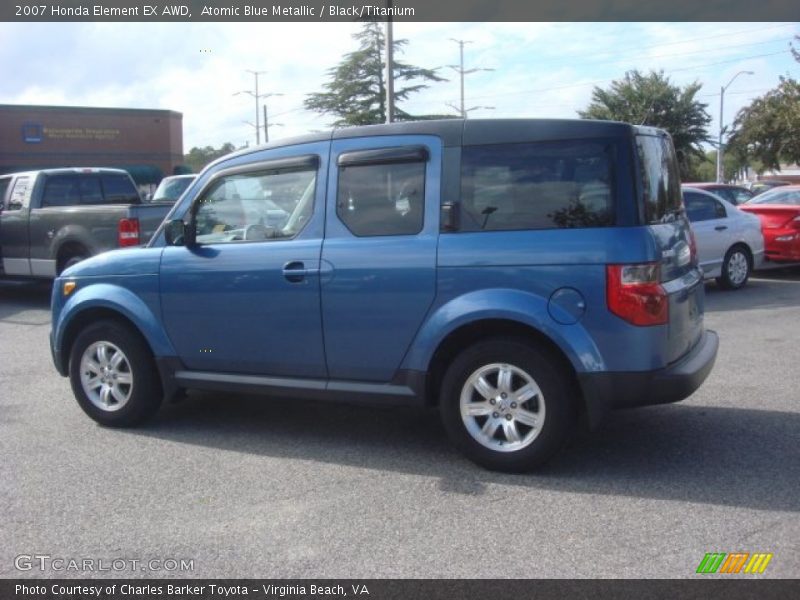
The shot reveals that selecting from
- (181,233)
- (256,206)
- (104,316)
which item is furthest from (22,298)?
(256,206)

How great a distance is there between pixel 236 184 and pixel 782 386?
455 cm

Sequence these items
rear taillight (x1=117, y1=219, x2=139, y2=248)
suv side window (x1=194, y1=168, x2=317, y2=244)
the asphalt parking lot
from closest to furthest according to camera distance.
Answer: the asphalt parking lot → suv side window (x1=194, y1=168, x2=317, y2=244) → rear taillight (x1=117, y1=219, x2=139, y2=248)

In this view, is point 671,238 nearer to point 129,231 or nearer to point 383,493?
point 383,493

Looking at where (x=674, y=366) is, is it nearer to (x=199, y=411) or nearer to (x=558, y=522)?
(x=558, y=522)

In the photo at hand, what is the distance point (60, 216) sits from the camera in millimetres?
12422

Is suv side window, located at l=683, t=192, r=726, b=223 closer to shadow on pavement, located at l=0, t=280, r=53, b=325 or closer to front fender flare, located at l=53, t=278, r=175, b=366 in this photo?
front fender flare, located at l=53, t=278, r=175, b=366

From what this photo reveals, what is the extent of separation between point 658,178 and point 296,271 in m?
2.29

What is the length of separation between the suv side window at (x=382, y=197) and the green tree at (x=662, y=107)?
125 feet

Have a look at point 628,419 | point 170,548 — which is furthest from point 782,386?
point 170,548

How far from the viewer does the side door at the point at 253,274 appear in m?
5.51

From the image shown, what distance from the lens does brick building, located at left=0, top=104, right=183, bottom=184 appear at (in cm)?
4834

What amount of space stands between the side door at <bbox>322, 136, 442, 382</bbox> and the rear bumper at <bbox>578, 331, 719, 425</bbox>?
1.07 metres

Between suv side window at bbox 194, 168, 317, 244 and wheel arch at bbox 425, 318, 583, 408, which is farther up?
Result: suv side window at bbox 194, 168, 317, 244
